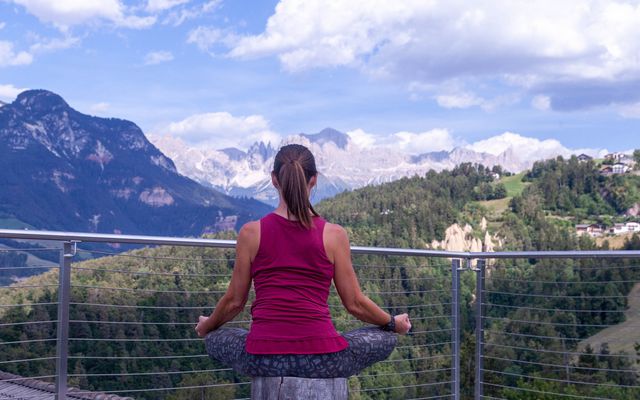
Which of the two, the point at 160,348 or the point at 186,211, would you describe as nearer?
the point at 160,348

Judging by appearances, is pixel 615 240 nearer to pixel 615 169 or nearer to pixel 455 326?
pixel 615 169

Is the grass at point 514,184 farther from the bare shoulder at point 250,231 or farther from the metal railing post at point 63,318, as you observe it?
the bare shoulder at point 250,231

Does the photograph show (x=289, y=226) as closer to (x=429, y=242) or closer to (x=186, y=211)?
(x=429, y=242)

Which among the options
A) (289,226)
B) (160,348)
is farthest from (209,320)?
(160,348)

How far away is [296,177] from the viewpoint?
2105 mm

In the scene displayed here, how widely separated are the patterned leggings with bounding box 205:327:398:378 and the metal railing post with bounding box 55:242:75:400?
124 centimetres

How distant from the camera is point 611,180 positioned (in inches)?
3172

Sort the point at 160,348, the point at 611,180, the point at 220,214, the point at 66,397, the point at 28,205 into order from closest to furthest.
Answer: the point at 66,397 < the point at 160,348 < the point at 611,180 < the point at 28,205 < the point at 220,214

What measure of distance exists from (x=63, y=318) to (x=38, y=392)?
2.43ft

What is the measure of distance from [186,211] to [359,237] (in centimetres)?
12313

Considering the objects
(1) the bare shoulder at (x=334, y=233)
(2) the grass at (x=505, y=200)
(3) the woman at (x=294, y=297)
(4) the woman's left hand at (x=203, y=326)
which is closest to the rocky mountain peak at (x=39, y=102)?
(2) the grass at (x=505, y=200)

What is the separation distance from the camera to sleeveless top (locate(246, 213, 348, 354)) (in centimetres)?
199

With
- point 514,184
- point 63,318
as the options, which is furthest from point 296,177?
point 514,184

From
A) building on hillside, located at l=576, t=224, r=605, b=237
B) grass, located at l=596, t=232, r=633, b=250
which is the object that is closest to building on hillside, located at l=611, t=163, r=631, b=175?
building on hillside, located at l=576, t=224, r=605, b=237
